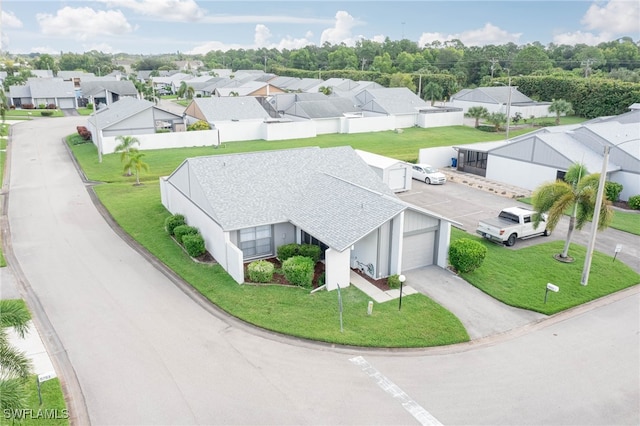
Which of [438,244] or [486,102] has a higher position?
[486,102]

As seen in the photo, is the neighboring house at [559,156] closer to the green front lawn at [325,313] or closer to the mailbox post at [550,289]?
the mailbox post at [550,289]

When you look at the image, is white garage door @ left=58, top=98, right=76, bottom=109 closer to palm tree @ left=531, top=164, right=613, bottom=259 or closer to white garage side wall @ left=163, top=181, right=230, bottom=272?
white garage side wall @ left=163, top=181, right=230, bottom=272

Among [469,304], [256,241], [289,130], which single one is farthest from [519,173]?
[289,130]

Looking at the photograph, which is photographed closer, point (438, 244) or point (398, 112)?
point (438, 244)

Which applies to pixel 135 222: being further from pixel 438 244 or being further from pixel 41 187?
pixel 438 244

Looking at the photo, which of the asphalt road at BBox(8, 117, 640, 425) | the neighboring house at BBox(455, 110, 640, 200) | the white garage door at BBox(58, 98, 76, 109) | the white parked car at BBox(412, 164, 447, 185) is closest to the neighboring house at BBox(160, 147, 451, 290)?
the asphalt road at BBox(8, 117, 640, 425)

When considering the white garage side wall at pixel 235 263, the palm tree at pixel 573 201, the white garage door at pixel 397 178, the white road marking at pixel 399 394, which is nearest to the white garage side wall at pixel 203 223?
the white garage side wall at pixel 235 263

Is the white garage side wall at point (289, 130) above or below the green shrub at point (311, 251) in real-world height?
above

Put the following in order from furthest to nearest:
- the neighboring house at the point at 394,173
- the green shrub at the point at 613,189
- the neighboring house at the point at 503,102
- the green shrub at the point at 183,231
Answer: the neighboring house at the point at 503,102 < the neighboring house at the point at 394,173 < the green shrub at the point at 613,189 < the green shrub at the point at 183,231

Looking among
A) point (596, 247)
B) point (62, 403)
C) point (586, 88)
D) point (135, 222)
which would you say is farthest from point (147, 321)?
point (586, 88)
